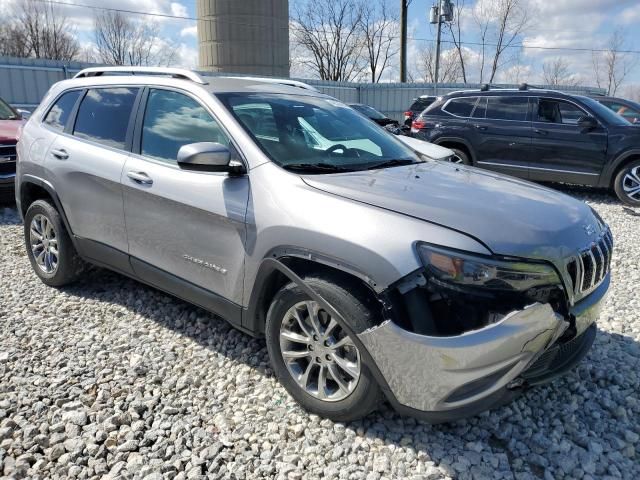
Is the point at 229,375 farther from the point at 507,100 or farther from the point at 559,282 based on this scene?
the point at 507,100

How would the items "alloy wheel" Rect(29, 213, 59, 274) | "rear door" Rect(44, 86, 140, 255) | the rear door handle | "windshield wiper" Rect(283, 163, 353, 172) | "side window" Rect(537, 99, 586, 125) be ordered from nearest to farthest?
"windshield wiper" Rect(283, 163, 353, 172) < "rear door" Rect(44, 86, 140, 255) < the rear door handle < "alloy wheel" Rect(29, 213, 59, 274) < "side window" Rect(537, 99, 586, 125)

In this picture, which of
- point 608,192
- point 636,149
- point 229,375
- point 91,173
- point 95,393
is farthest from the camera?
point 608,192

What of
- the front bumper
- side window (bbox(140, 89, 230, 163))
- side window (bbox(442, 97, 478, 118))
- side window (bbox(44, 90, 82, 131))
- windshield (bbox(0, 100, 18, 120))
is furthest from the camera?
side window (bbox(442, 97, 478, 118))

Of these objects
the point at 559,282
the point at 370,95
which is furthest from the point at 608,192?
the point at 370,95

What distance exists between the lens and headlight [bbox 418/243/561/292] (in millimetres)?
2166

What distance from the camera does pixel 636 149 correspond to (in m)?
7.91

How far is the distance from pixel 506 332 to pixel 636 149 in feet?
24.1

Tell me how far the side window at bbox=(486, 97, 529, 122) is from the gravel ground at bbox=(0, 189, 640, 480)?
616 cm

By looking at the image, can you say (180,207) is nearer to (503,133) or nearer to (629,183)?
(503,133)

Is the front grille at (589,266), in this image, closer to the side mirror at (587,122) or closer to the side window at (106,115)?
the side window at (106,115)

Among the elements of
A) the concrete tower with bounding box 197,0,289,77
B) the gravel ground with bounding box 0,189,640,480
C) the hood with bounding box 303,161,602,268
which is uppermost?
the concrete tower with bounding box 197,0,289,77

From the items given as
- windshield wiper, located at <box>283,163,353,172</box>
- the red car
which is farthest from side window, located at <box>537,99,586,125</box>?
the red car

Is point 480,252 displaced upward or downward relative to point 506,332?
upward

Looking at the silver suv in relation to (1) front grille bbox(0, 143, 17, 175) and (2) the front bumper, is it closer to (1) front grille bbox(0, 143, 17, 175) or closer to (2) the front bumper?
(2) the front bumper
